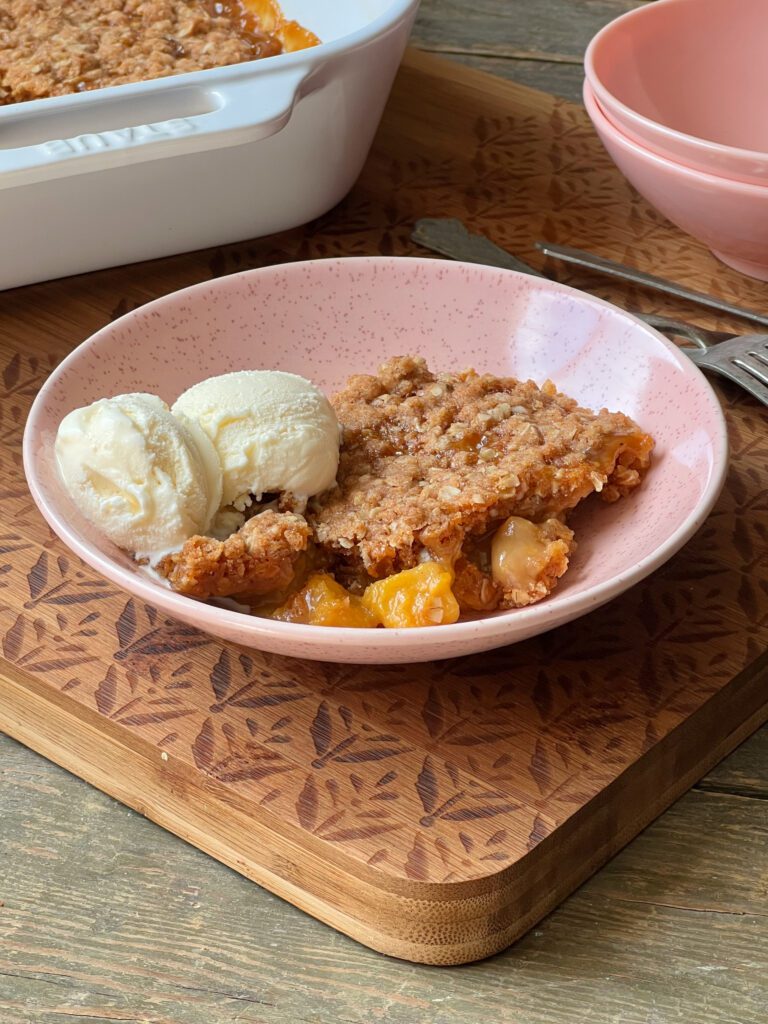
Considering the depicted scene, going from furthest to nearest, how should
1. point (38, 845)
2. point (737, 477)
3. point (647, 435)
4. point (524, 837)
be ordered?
point (737, 477)
point (647, 435)
point (38, 845)
point (524, 837)

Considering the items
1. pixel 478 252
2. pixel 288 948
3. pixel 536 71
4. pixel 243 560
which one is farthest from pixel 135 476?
pixel 536 71

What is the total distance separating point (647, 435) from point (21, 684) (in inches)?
22.1

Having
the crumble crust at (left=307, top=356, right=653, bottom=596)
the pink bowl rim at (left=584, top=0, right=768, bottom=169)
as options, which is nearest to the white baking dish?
the pink bowl rim at (left=584, top=0, right=768, bottom=169)

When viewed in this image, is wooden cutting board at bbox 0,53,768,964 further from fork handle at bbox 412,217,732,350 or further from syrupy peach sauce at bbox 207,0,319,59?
syrupy peach sauce at bbox 207,0,319,59

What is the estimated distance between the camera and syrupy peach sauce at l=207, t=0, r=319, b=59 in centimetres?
177

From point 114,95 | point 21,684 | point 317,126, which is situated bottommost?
point 21,684

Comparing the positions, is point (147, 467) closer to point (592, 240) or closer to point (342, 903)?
point (342, 903)

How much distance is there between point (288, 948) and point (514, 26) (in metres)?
2.06

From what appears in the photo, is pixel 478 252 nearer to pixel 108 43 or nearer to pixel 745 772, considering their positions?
Result: pixel 108 43

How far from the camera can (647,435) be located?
116cm

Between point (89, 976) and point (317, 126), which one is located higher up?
point (317, 126)

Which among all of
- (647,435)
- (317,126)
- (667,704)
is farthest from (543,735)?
(317,126)

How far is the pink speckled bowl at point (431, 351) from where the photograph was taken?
109cm

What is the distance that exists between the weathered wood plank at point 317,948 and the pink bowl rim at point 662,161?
2.32ft
